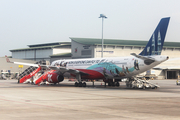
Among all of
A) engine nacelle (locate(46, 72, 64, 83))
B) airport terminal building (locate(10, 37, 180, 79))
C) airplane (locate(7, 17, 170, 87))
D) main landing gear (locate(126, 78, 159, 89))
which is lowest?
main landing gear (locate(126, 78, 159, 89))

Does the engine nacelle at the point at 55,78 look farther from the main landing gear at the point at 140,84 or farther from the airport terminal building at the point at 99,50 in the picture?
the airport terminal building at the point at 99,50

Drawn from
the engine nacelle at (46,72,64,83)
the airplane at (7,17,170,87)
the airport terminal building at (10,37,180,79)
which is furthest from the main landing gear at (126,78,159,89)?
the airport terminal building at (10,37,180,79)

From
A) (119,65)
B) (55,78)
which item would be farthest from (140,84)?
(55,78)

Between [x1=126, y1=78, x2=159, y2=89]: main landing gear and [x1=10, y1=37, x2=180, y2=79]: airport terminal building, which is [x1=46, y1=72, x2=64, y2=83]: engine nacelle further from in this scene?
[x1=10, y1=37, x2=180, y2=79]: airport terminal building

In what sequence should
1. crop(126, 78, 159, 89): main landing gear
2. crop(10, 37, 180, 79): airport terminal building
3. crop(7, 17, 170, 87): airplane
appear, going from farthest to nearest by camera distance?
crop(10, 37, 180, 79): airport terminal building → crop(126, 78, 159, 89): main landing gear → crop(7, 17, 170, 87): airplane

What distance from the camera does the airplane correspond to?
3128 centimetres

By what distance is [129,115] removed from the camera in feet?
43.8

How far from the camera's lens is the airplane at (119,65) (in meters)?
31.3

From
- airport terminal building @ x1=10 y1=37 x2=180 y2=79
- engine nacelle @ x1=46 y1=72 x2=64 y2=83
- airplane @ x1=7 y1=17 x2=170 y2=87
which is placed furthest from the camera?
airport terminal building @ x1=10 y1=37 x2=180 y2=79

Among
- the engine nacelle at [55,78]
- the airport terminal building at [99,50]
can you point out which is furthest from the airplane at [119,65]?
the airport terminal building at [99,50]

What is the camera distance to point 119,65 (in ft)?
112

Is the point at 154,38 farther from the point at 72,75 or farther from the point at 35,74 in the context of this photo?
the point at 35,74

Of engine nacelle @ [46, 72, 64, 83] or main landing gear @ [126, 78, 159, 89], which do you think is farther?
engine nacelle @ [46, 72, 64, 83]

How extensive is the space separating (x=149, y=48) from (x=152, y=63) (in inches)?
89.6
